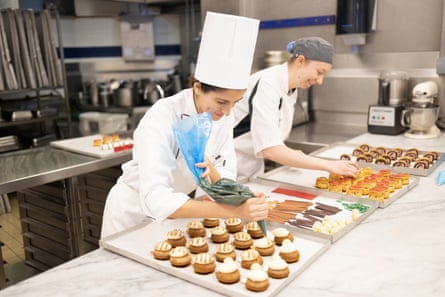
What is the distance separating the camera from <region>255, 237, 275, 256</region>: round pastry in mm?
1290

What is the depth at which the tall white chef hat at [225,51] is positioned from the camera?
56.8 inches

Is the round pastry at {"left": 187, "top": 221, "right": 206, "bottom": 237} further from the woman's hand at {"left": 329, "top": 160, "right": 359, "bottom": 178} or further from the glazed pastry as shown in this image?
the glazed pastry

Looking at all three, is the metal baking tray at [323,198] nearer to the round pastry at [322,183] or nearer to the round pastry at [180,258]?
the round pastry at [322,183]

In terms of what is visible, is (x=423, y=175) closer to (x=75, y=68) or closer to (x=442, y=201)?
(x=442, y=201)

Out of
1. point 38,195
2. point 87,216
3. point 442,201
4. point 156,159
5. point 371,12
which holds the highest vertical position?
point 371,12

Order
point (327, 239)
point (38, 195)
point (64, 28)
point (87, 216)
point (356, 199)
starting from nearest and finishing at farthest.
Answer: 1. point (327, 239)
2. point (356, 199)
3. point (38, 195)
4. point (87, 216)
5. point (64, 28)

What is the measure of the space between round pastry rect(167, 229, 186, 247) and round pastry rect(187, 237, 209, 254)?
29 millimetres

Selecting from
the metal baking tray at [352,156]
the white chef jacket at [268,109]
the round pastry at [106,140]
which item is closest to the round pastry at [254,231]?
the white chef jacket at [268,109]

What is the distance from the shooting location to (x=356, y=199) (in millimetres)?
1751

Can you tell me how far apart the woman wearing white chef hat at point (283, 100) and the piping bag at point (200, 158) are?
86cm

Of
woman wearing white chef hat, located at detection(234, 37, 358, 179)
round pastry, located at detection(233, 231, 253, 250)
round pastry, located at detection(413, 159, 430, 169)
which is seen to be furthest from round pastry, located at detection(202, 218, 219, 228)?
round pastry, located at detection(413, 159, 430, 169)

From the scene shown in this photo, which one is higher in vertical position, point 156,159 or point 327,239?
point 156,159

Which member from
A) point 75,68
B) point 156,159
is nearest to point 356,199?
point 156,159

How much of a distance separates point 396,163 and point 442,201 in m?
0.49
